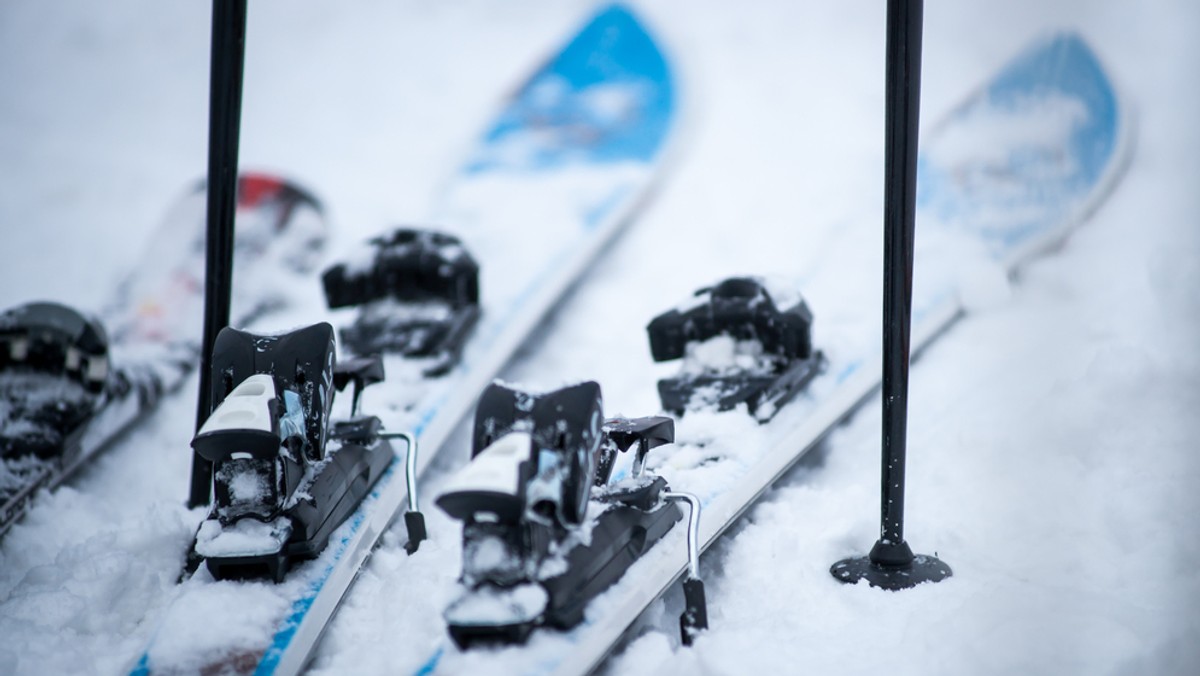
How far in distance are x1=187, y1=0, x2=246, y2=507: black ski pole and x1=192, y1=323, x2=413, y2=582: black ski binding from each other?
0.42 m

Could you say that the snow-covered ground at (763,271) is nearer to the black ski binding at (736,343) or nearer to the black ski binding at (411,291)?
the black ski binding at (736,343)

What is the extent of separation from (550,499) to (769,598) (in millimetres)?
588

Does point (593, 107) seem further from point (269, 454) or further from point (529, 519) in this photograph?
point (529, 519)

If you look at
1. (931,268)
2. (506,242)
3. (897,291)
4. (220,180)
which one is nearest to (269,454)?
(220,180)

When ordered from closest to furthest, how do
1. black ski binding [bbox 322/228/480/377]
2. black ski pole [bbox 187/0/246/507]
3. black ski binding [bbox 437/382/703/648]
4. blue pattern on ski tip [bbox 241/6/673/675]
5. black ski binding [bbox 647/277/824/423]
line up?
1. black ski binding [bbox 437/382/703/648]
2. black ski pole [bbox 187/0/246/507]
3. black ski binding [bbox 647/277/824/423]
4. black ski binding [bbox 322/228/480/377]
5. blue pattern on ski tip [bbox 241/6/673/675]

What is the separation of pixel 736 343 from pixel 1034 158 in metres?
2.05

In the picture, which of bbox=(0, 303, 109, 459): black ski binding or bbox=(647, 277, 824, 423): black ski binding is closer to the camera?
bbox=(647, 277, 824, 423): black ski binding

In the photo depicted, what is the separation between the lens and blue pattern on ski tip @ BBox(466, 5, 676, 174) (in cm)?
471

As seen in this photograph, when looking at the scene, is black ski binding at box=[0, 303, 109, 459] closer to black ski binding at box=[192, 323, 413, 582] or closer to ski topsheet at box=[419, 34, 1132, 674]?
black ski binding at box=[192, 323, 413, 582]

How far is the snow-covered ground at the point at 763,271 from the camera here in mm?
1961

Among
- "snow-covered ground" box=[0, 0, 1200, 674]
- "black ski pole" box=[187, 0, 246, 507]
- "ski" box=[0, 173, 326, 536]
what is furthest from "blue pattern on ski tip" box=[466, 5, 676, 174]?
"black ski pole" box=[187, 0, 246, 507]

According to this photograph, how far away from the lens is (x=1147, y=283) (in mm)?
3266

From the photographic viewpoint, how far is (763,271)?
13.1ft

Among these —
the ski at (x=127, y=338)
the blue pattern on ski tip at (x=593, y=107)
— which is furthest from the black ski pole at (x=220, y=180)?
the blue pattern on ski tip at (x=593, y=107)
